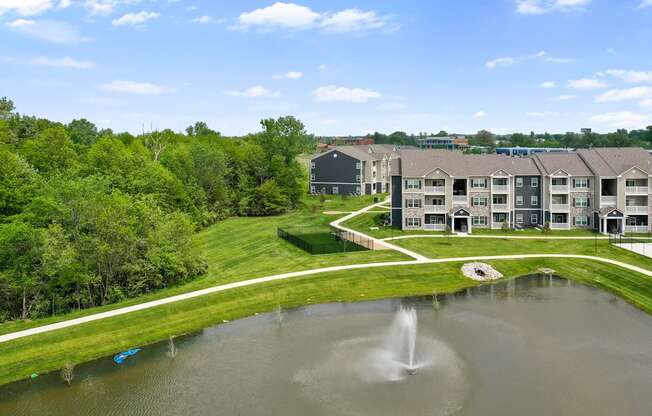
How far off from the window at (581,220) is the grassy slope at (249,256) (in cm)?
2762

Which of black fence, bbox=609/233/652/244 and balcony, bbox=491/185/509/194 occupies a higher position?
balcony, bbox=491/185/509/194

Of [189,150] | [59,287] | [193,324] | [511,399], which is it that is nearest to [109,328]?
[193,324]

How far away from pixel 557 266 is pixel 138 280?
118 feet

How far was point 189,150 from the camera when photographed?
8356cm

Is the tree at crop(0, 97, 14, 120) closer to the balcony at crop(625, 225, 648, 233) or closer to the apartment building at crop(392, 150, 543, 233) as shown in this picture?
the apartment building at crop(392, 150, 543, 233)

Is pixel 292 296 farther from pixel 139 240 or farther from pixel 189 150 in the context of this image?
pixel 189 150

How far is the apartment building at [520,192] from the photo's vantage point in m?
64.9

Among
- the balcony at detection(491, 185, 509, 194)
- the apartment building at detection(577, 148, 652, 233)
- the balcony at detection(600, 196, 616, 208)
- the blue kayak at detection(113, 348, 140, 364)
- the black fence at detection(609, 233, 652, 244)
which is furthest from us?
the balcony at detection(491, 185, 509, 194)

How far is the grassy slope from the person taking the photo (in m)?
41.5

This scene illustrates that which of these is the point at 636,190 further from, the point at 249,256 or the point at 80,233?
the point at 80,233

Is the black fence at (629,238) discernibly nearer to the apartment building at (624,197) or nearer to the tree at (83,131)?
the apartment building at (624,197)

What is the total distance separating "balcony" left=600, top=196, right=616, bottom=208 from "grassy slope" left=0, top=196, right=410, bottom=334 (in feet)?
95.4

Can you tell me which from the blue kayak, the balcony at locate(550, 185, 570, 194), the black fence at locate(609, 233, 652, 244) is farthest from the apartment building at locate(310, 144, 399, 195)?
the blue kayak

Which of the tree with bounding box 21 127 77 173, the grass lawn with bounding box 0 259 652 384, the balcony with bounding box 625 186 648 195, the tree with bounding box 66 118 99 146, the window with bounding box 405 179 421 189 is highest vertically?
the tree with bounding box 66 118 99 146
